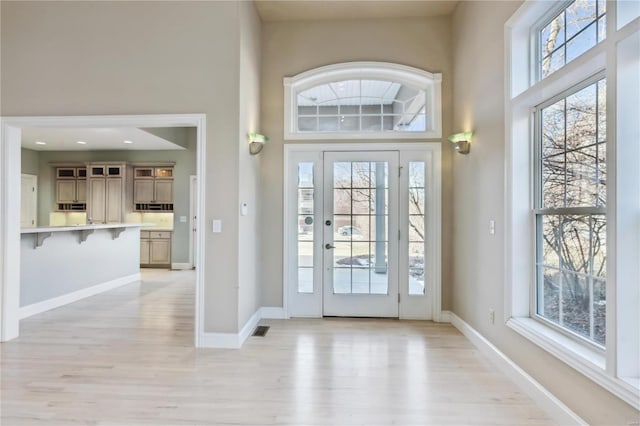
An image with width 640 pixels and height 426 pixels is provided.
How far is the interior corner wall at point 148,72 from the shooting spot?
10.6ft

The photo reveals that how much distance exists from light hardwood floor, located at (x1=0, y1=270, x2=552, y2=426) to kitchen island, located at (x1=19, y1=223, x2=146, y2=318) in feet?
1.87

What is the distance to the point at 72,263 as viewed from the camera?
4.84m

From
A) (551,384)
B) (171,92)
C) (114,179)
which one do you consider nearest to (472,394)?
(551,384)

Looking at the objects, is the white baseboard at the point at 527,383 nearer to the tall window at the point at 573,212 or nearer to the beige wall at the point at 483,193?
the beige wall at the point at 483,193

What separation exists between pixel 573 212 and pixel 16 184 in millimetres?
4901

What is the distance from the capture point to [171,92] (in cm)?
327

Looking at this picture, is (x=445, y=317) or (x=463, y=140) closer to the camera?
(x=463, y=140)

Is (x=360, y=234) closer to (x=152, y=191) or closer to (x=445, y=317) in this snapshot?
(x=445, y=317)

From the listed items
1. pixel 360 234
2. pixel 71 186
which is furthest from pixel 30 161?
pixel 360 234

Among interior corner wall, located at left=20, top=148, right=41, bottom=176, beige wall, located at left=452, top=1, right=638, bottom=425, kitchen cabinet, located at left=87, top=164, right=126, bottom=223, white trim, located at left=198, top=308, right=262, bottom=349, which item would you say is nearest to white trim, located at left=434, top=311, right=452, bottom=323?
beige wall, located at left=452, top=1, right=638, bottom=425

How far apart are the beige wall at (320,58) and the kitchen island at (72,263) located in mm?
2910

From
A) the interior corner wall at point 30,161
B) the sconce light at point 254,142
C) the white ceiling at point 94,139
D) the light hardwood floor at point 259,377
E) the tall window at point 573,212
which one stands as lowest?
the light hardwood floor at point 259,377

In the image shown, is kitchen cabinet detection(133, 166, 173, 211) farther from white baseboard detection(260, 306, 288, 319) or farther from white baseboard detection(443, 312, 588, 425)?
white baseboard detection(443, 312, 588, 425)

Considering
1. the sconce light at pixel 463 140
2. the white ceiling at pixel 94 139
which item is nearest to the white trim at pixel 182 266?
the white ceiling at pixel 94 139
